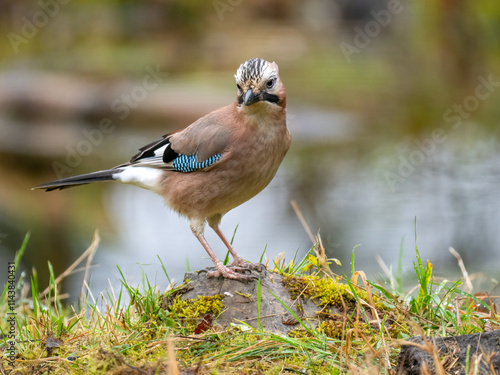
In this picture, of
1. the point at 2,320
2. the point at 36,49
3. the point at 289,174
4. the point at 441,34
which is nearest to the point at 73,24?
the point at 36,49

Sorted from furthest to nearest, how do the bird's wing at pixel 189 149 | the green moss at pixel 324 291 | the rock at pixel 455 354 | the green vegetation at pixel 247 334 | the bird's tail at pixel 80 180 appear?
1. the bird's tail at pixel 80 180
2. the bird's wing at pixel 189 149
3. the green moss at pixel 324 291
4. the green vegetation at pixel 247 334
5. the rock at pixel 455 354

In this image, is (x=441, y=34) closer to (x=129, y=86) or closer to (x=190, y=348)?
(x=129, y=86)

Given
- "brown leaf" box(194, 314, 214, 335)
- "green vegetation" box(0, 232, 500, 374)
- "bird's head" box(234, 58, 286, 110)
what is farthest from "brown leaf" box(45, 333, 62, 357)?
"bird's head" box(234, 58, 286, 110)

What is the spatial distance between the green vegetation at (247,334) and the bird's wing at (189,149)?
95 cm

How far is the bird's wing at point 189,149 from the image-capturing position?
481 cm

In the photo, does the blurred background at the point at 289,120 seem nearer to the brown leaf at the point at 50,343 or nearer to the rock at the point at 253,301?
the rock at the point at 253,301

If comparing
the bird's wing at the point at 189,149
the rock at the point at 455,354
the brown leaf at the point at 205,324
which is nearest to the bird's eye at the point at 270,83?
the bird's wing at the point at 189,149

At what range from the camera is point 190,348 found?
11.9 ft

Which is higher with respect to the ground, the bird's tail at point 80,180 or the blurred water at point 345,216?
the bird's tail at point 80,180

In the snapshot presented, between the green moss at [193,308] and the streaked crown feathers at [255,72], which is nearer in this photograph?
the green moss at [193,308]

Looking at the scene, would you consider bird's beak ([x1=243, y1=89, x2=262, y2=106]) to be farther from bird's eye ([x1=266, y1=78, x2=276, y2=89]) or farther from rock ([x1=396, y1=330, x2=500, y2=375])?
rock ([x1=396, y1=330, x2=500, y2=375])

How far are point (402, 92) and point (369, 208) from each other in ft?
29.0

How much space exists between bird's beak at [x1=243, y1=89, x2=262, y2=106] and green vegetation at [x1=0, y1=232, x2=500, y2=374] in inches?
41.0

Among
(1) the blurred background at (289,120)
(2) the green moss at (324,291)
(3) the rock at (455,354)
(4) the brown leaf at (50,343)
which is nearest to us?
(3) the rock at (455,354)
